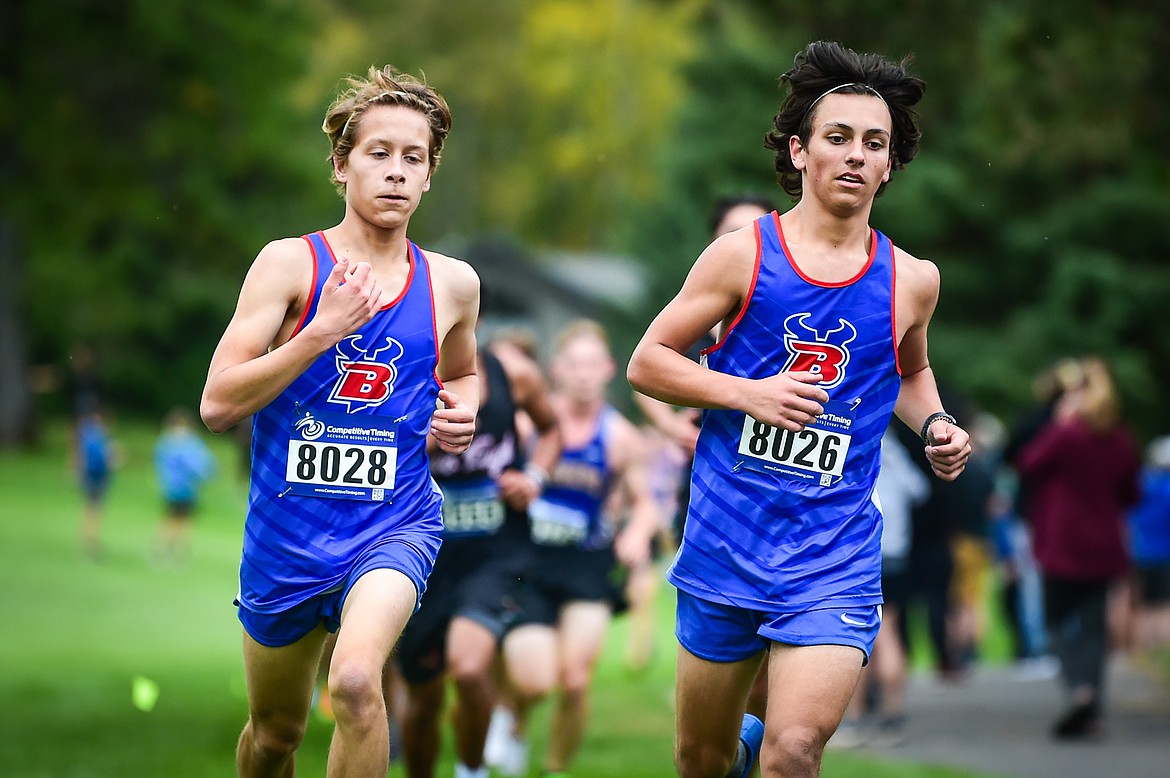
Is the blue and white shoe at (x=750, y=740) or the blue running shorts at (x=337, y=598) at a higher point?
the blue running shorts at (x=337, y=598)

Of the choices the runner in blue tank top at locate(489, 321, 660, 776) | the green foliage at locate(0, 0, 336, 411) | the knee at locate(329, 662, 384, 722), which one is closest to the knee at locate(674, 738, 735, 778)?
the knee at locate(329, 662, 384, 722)

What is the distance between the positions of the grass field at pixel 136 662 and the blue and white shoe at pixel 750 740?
3675 millimetres

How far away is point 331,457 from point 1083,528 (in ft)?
25.1

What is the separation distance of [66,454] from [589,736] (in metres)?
28.1

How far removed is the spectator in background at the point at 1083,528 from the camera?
1159cm

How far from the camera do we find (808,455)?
5.29 meters

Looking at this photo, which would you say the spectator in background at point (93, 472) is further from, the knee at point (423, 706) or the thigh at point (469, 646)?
the knee at point (423, 706)

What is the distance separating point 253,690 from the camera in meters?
5.45

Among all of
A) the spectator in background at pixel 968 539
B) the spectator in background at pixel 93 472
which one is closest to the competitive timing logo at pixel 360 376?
the spectator in background at pixel 968 539

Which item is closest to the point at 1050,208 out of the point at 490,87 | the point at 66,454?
the point at 66,454

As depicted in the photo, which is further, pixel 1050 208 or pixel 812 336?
pixel 1050 208

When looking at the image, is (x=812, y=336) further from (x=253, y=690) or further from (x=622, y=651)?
(x=622, y=651)

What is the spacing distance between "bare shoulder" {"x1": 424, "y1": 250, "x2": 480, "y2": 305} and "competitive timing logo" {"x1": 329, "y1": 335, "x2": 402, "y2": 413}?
1.30ft

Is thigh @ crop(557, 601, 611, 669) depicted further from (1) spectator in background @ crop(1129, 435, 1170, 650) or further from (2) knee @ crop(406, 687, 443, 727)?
(1) spectator in background @ crop(1129, 435, 1170, 650)
